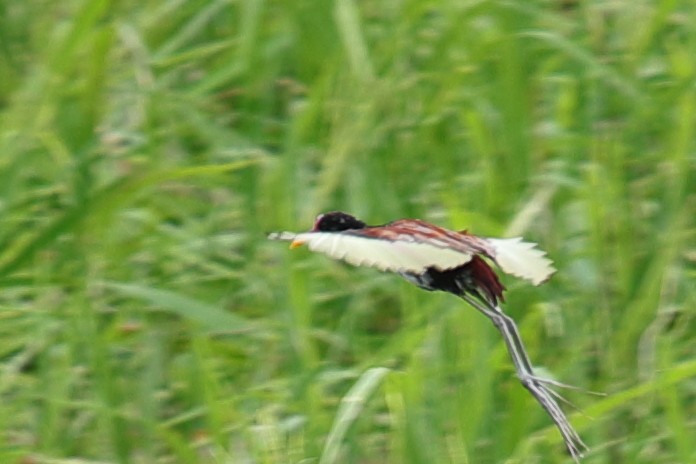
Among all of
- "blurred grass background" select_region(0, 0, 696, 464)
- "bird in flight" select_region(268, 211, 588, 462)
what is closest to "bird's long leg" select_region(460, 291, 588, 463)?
"bird in flight" select_region(268, 211, 588, 462)

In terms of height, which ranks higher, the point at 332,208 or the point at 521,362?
the point at 521,362

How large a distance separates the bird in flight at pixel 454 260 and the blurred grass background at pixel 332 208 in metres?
1.01

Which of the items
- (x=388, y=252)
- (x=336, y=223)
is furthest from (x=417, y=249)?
(x=336, y=223)

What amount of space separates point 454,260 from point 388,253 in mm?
48

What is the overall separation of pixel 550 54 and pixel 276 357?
94 centimetres

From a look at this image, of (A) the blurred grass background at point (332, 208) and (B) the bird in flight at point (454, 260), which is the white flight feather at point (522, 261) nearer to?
(B) the bird in flight at point (454, 260)

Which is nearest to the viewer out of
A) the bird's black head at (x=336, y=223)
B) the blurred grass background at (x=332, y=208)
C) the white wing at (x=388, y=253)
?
the white wing at (x=388, y=253)

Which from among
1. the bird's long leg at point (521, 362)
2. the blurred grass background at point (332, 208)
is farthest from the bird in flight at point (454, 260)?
the blurred grass background at point (332, 208)

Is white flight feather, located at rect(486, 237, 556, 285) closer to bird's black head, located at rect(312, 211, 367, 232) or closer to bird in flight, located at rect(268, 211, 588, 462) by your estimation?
bird in flight, located at rect(268, 211, 588, 462)

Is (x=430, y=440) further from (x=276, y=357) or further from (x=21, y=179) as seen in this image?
(x=21, y=179)

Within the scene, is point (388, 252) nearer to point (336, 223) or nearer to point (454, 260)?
point (454, 260)

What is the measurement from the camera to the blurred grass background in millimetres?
2506

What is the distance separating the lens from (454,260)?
3.84ft

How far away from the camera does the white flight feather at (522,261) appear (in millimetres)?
1204
